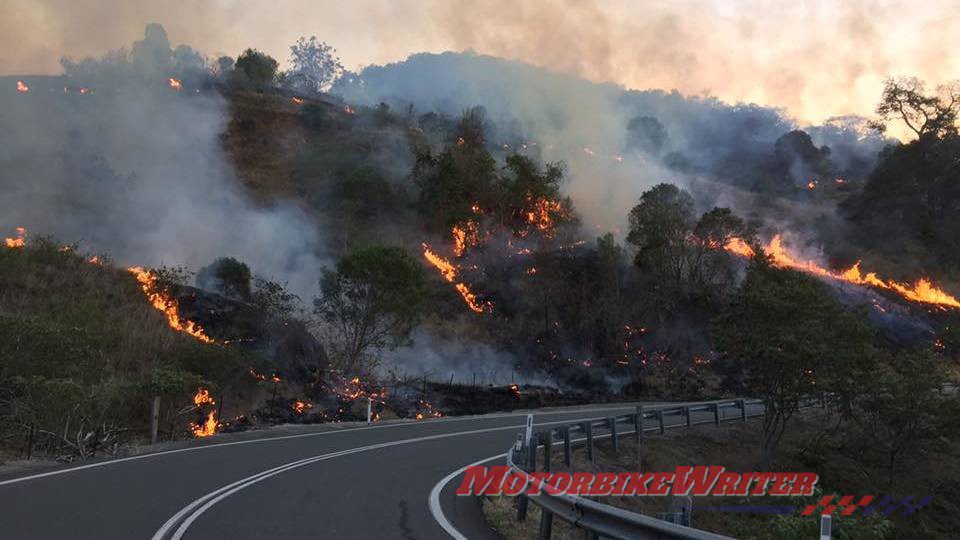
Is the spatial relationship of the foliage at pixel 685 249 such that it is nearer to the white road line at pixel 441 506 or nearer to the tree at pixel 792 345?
the tree at pixel 792 345

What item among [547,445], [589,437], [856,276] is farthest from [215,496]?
[856,276]

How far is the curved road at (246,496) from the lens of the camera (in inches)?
303

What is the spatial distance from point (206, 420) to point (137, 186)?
42.9 meters

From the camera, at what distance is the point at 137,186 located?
196 feet

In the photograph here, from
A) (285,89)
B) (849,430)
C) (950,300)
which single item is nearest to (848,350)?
(849,430)

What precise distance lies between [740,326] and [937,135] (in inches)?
2829

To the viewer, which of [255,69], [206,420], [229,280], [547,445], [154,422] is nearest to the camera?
[547,445]

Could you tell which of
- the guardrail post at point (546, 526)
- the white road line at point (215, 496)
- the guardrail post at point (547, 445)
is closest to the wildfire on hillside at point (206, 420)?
the white road line at point (215, 496)

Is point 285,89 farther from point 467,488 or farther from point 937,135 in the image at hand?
point 467,488

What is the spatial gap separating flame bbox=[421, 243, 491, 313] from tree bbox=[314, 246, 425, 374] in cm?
1793

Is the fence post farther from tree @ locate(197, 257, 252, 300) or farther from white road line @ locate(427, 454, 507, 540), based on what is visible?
tree @ locate(197, 257, 252, 300)

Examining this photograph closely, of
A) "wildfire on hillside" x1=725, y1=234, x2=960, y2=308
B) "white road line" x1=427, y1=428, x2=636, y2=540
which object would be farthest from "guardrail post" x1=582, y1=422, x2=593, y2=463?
"wildfire on hillside" x1=725, y1=234, x2=960, y2=308

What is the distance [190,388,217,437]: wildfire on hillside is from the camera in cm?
2304

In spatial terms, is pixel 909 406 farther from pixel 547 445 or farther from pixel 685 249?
pixel 685 249
